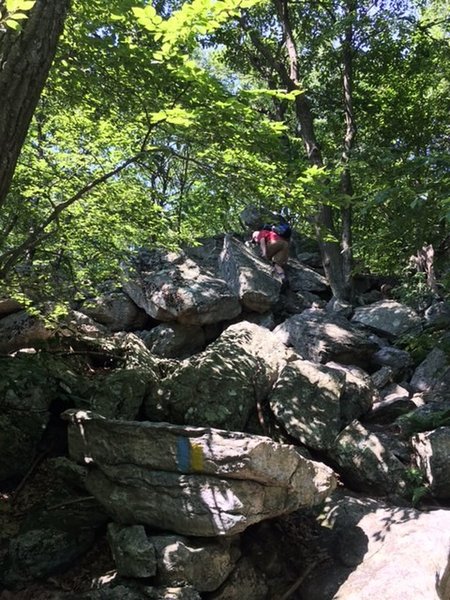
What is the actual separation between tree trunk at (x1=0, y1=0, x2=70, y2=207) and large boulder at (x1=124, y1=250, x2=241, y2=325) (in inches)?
306

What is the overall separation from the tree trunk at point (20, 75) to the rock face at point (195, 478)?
3.21 m

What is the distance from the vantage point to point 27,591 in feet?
16.4

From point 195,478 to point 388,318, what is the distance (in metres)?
8.67

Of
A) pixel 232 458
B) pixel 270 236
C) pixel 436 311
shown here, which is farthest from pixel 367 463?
pixel 270 236

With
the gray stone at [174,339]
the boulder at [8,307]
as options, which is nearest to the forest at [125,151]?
the boulder at [8,307]

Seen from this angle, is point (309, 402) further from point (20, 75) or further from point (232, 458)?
point (20, 75)

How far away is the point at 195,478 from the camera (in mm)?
5328

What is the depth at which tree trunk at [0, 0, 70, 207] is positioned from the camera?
11.4 ft

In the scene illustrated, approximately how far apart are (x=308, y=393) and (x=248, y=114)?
4.73 metres

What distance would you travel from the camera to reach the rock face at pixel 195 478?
5.14m

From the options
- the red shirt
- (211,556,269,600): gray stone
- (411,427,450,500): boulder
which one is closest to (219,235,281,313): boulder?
the red shirt

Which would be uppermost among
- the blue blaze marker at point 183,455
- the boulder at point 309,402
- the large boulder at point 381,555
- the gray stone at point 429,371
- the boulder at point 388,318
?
the boulder at point 388,318

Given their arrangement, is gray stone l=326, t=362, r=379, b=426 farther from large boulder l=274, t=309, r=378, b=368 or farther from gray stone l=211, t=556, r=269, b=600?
gray stone l=211, t=556, r=269, b=600

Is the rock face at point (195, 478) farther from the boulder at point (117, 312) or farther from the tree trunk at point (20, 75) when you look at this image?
the boulder at point (117, 312)
